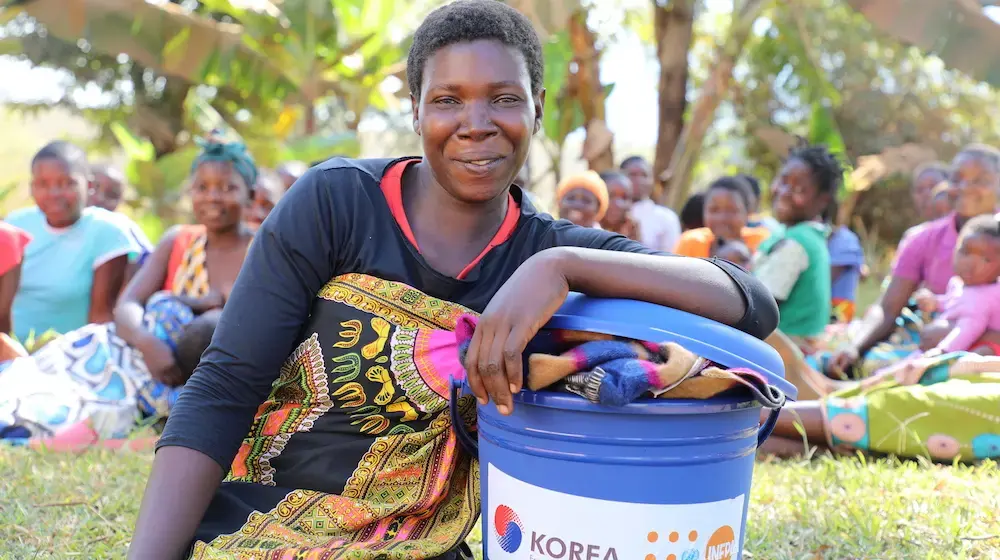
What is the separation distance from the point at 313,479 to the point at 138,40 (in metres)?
8.42

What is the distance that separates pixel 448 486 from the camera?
5.91 feet

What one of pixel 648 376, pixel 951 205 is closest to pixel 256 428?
pixel 648 376

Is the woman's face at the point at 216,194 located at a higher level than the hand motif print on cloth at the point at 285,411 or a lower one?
higher

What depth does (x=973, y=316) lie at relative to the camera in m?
3.97

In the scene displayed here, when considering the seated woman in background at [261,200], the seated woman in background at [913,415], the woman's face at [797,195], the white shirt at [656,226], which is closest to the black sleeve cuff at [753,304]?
the seated woman in background at [913,415]

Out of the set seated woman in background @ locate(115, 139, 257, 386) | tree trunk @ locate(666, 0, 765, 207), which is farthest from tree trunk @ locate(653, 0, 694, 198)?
seated woman in background @ locate(115, 139, 257, 386)

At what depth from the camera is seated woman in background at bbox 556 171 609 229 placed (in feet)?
16.6

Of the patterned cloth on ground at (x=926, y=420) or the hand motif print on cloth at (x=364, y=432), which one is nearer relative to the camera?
the hand motif print on cloth at (x=364, y=432)

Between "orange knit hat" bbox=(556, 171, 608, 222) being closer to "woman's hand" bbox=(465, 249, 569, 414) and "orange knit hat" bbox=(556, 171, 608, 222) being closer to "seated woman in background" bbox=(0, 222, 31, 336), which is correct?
"seated woman in background" bbox=(0, 222, 31, 336)

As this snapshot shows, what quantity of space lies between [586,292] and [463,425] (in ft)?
1.52

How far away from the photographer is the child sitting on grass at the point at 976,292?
3.95 metres

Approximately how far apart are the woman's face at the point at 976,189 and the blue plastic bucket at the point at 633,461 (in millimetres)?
4345

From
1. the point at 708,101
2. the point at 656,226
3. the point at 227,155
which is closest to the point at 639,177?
the point at 656,226

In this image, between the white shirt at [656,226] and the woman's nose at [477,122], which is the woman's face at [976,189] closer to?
the white shirt at [656,226]
